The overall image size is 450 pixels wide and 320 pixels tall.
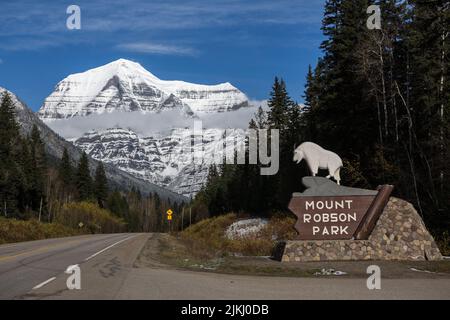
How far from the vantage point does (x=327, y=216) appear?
742 inches

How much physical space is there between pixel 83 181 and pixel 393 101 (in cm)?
9385

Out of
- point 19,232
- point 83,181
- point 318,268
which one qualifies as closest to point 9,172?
point 19,232

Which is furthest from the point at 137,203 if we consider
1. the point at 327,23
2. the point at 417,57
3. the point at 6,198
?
the point at 417,57

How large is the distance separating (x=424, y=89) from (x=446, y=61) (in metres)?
1.69

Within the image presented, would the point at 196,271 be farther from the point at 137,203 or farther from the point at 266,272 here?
the point at 137,203

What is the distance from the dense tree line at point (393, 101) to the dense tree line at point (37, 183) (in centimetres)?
4398

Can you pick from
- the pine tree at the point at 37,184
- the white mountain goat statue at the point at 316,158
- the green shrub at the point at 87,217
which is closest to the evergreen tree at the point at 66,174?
the green shrub at the point at 87,217

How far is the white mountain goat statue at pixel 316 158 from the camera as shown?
19.6 metres

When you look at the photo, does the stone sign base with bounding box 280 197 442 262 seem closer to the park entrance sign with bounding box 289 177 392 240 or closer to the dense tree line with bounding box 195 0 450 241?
the park entrance sign with bounding box 289 177 392 240

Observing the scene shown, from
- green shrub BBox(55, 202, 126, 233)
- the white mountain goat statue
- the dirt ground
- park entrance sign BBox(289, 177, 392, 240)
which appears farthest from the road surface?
green shrub BBox(55, 202, 126, 233)

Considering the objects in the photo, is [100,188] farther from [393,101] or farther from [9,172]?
[393,101]

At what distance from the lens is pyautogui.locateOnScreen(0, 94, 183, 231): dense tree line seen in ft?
239

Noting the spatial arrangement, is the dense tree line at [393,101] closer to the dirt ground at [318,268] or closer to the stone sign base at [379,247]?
the stone sign base at [379,247]
